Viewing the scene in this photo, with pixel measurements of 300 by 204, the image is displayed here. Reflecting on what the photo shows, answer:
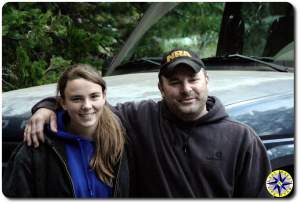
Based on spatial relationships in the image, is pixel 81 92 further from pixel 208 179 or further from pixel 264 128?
pixel 264 128

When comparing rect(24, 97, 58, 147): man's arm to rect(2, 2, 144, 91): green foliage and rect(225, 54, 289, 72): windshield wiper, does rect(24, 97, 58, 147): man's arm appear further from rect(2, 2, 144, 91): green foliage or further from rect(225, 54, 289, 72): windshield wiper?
rect(2, 2, 144, 91): green foliage

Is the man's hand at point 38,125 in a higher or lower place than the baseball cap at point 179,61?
lower

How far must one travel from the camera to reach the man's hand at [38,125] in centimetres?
268

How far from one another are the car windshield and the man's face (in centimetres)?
132

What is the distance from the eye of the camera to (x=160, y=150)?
2752 millimetres

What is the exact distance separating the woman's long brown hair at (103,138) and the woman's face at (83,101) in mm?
31

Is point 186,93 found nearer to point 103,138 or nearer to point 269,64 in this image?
point 103,138

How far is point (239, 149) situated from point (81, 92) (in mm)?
836

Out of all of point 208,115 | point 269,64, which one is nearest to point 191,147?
point 208,115

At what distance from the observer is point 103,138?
2.72 meters

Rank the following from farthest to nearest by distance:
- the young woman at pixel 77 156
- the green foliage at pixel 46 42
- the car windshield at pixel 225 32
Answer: the green foliage at pixel 46 42
the car windshield at pixel 225 32
the young woman at pixel 77 156

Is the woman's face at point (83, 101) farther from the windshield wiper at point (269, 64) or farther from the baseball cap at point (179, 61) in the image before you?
the windshield wiper at point (269, 64)

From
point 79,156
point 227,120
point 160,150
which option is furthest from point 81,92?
point 227,120

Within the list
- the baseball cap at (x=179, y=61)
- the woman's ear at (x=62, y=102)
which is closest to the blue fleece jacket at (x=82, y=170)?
the woman's ear at (x=62, y=102)
